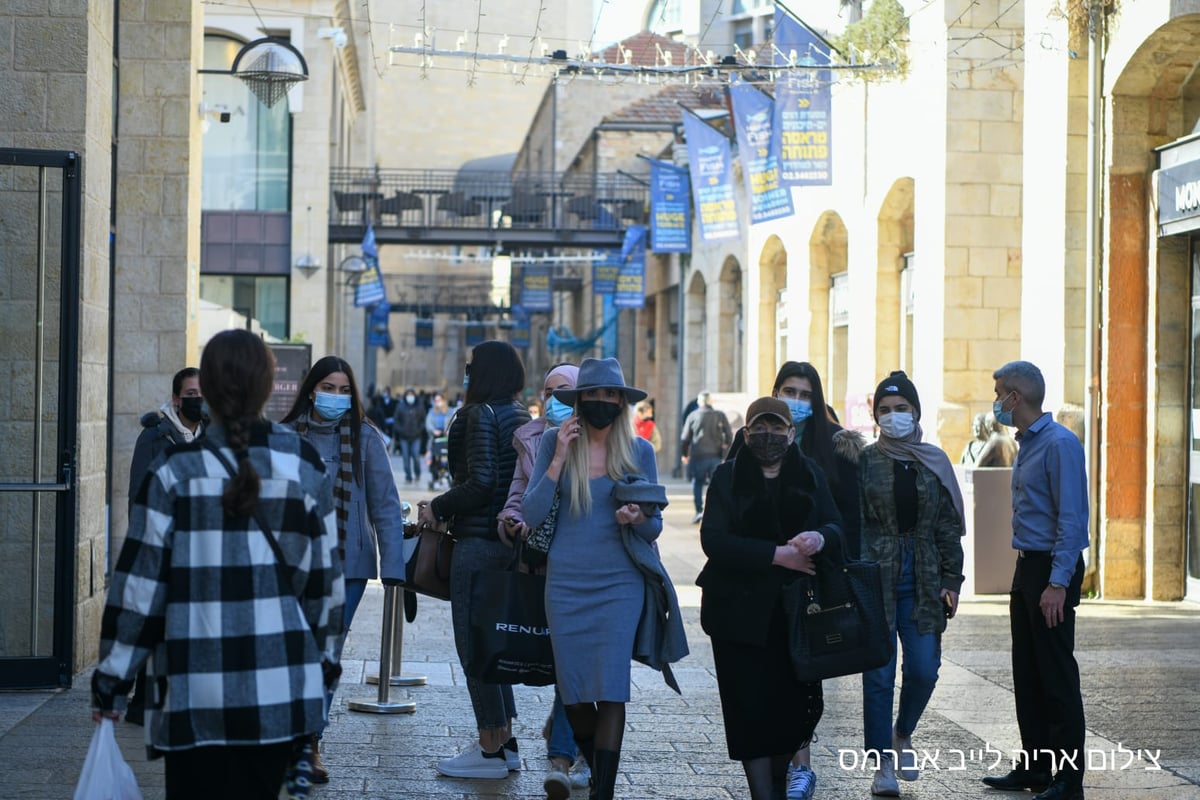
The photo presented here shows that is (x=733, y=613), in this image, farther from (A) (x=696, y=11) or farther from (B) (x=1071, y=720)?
(A) (x=696, y=11)

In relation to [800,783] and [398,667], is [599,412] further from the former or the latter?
[398,667]

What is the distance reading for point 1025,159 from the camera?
1427 cm

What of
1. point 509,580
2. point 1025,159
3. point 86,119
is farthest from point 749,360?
point 509,580

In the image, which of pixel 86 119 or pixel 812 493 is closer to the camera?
pixel 812 493

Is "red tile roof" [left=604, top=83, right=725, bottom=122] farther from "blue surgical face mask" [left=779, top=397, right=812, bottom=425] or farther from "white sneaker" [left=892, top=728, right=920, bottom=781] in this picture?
"white sneaker" [left=892, top=728, right=920, bottom=781]

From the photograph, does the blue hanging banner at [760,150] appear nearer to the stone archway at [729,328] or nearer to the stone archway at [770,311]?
the stone archway at [770,311]

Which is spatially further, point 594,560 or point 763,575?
point 594,560

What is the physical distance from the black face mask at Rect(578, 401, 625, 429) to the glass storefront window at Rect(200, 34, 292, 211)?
93.5 ft

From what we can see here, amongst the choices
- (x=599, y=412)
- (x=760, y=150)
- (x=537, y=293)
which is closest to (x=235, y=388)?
(x=599, y=412)

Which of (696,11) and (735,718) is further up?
(696,11)

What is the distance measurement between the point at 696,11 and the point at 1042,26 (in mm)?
20970

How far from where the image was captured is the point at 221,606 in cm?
410

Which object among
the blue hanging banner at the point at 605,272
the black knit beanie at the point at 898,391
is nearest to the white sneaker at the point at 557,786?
the black knit beanie at the point at 898,391

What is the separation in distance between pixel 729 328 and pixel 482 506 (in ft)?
77.7
